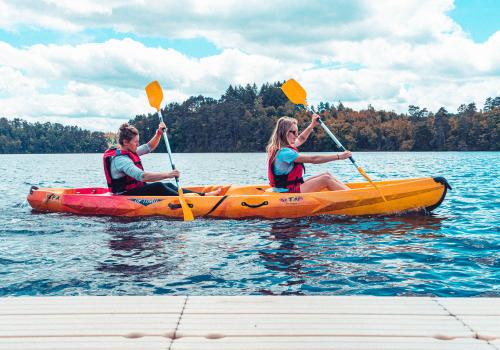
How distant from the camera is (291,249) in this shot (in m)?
5.29

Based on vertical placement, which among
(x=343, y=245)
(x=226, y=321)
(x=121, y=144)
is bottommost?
(x=343, y=245)

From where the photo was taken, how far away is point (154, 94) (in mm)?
9445

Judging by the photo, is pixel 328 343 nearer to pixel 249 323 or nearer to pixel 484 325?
pixel 249 323

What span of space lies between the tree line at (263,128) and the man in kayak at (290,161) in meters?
63.8

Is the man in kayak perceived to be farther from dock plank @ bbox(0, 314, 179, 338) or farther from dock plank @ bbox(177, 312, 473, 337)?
dock plank @ bbox(0, 314, 179, 338)

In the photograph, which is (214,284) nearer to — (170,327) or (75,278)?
(75,278)

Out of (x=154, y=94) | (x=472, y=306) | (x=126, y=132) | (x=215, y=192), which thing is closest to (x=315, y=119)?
(x=215, y=192)

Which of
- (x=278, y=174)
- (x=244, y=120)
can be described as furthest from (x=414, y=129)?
(x=278, y=174)

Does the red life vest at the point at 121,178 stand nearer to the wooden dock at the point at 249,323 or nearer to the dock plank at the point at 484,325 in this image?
the wooden dock at the point at 249,323

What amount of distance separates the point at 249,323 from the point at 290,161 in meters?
4.84

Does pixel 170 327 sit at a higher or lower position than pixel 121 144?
lower

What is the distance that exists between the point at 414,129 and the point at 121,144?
74582 mm

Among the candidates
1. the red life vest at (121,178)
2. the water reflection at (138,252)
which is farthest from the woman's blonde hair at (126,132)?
the water reflection at (138,252)

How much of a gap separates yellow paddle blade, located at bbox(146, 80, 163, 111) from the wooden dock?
7.15 meters
